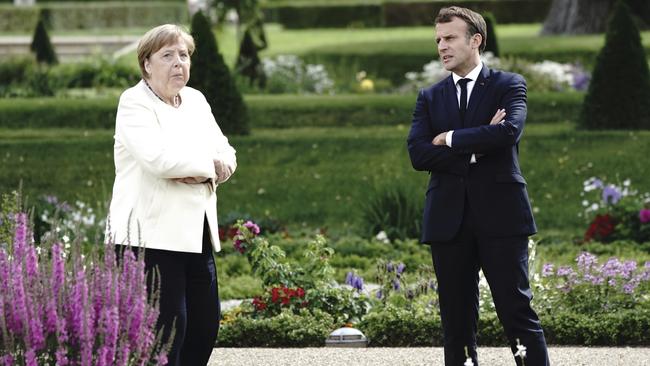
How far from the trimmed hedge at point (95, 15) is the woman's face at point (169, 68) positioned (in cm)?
2540

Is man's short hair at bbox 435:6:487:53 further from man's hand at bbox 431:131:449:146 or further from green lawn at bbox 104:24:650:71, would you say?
green lawn at bbox 104:24:650:71

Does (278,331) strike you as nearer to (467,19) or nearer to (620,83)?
(467,19)

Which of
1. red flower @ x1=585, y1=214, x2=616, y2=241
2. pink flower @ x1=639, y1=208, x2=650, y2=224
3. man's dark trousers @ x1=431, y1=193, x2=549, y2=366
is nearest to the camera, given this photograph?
man's dark trousers @ x1=431, y1=193, x2=549, y2=366

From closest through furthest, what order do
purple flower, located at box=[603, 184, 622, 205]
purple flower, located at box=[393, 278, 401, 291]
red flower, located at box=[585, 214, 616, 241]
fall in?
purple flower, located at box=[393, 278, 401, 291] < red flower, located at box=[585, 214, 616, 241] < purple flower, located at box=[603, 184, 622, 205]

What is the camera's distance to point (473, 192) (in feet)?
15.6

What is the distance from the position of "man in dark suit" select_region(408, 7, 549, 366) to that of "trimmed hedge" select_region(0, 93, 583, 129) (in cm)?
910

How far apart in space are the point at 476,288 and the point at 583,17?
1815 cm

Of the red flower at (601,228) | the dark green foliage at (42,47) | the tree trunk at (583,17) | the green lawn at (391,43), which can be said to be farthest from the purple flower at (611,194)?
the tree trunk at (583,17)

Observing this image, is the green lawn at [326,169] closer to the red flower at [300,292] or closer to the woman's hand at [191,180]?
the red flower at [300,292]

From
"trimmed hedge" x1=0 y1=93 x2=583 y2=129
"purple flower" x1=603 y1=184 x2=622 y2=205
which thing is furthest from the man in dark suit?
"trimmed hedge" x1=0 y1=93 x2=583 y2=129

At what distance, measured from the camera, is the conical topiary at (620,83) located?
12609mm

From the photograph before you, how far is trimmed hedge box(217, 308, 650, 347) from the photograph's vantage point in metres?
6.27

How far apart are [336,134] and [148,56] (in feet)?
27.3

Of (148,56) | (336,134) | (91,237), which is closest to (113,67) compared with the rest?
(336,134)
